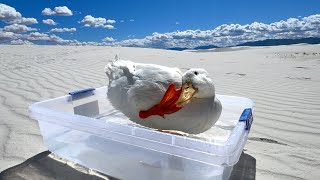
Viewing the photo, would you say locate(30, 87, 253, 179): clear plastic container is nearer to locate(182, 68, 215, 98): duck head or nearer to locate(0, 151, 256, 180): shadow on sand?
locate(0, 151, 256, 180): shadow on sand

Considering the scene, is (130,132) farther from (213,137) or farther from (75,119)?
(213,137)

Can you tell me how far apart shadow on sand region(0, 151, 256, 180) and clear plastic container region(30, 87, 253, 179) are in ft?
0.19

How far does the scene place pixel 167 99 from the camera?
177 centimetres

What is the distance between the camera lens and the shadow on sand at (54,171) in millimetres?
1708

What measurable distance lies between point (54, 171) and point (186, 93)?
2.88 ft

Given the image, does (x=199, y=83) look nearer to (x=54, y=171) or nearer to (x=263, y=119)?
(x=54, y=171)

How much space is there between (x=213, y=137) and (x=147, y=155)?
25.2 inches

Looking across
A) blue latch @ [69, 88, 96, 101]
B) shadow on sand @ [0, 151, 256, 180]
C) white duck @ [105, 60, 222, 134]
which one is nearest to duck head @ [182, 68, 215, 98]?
white duck @ [105, 60, 222, 134]

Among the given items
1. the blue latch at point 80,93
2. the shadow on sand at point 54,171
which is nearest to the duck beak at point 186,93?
the shadow on sand at point 54,171

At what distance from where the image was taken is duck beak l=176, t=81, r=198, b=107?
1715 millimetres

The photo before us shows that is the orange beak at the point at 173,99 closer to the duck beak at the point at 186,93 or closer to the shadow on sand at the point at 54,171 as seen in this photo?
the duck beak at the point at 186,93

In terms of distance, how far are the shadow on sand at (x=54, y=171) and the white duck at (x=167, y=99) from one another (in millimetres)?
323

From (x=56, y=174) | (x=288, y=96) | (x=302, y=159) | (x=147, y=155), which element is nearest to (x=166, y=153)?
(x=147, y=155)

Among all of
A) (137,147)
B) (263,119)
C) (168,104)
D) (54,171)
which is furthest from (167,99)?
(263,119)
